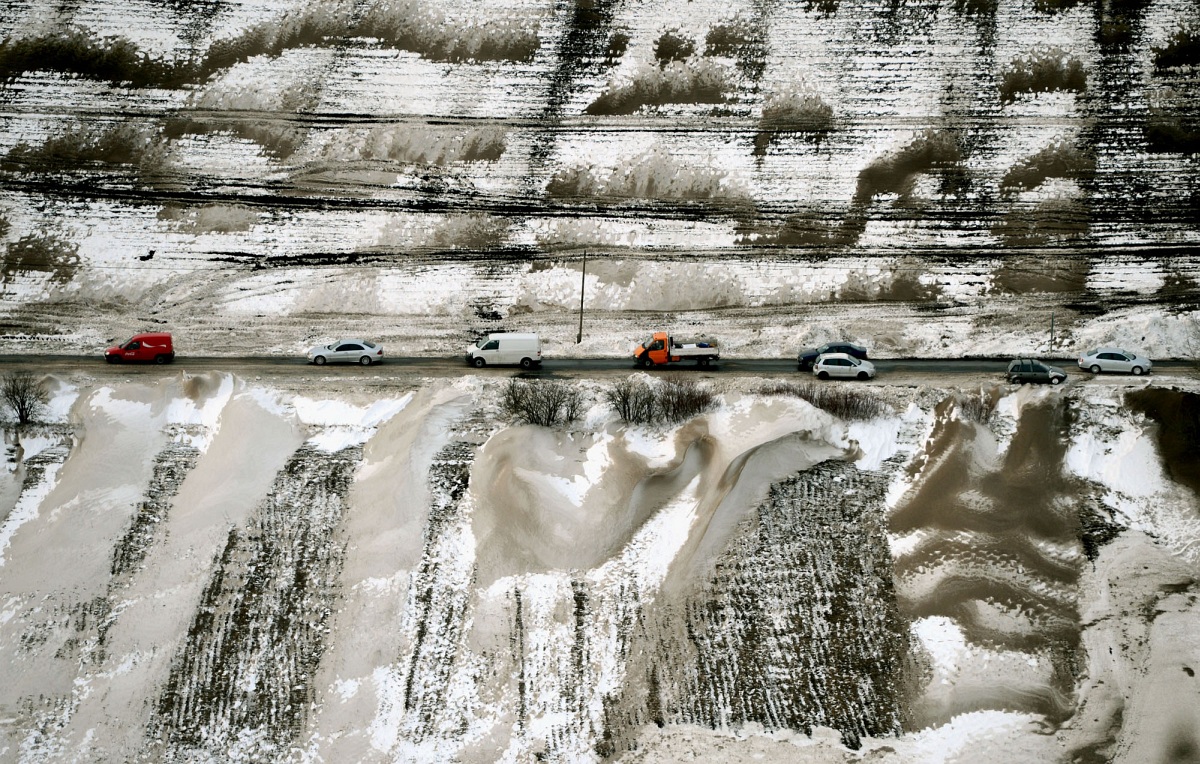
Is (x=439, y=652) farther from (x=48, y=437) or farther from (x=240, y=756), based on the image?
(x=48, y=437)

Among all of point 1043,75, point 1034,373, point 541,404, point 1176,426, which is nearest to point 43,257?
point 541,404

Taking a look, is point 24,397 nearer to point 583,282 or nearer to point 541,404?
point 541,404

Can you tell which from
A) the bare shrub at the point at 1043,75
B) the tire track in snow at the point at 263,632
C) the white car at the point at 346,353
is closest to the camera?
the tire track in snow at the point at 263,632

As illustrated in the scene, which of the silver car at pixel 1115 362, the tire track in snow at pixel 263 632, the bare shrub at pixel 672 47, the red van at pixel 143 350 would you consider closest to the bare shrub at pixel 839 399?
the silver car at pixel 1115 362

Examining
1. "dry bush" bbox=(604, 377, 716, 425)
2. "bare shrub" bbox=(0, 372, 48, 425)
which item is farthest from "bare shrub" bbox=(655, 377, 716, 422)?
"bare shrub" bbox=(0, 372, 48, 425)

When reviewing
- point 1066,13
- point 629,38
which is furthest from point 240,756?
point 1066,13

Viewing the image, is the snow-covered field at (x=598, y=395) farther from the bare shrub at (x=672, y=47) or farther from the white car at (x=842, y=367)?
the white car at (x=842, y=367)
